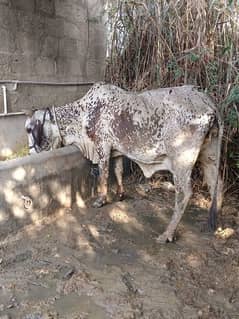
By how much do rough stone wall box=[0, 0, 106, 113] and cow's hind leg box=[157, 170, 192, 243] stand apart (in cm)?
218

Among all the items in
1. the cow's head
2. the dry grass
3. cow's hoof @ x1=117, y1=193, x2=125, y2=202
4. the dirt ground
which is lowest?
the dirt ground

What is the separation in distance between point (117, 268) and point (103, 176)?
132cm

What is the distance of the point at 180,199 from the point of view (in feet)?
10.9

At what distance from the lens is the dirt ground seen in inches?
90.6

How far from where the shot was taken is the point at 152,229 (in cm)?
356

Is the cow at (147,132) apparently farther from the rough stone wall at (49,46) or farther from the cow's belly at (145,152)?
the rough stone wall at (49,46)

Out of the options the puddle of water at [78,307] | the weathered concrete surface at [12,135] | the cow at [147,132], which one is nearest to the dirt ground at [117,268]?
the puddle of water at [78,307]

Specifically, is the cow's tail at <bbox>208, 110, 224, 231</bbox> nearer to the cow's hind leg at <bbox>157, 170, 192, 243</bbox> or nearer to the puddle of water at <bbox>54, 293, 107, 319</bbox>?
the cow's hind leg at <bbox>157, 170, 192, 243</bbox>

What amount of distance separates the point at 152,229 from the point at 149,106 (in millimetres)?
1174

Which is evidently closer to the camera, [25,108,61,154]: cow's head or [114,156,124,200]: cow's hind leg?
[25,108,61,154]: cow's head

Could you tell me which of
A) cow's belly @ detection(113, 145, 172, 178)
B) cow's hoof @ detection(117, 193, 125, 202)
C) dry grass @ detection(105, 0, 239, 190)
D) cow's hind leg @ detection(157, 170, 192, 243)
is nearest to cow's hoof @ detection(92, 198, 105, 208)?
cow's hoof @ detection(117, 193, 125, 202)

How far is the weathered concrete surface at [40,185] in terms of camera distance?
3.12 meters

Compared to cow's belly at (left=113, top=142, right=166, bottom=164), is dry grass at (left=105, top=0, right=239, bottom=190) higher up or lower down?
higher up

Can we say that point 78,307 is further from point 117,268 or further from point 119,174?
point 119,174
